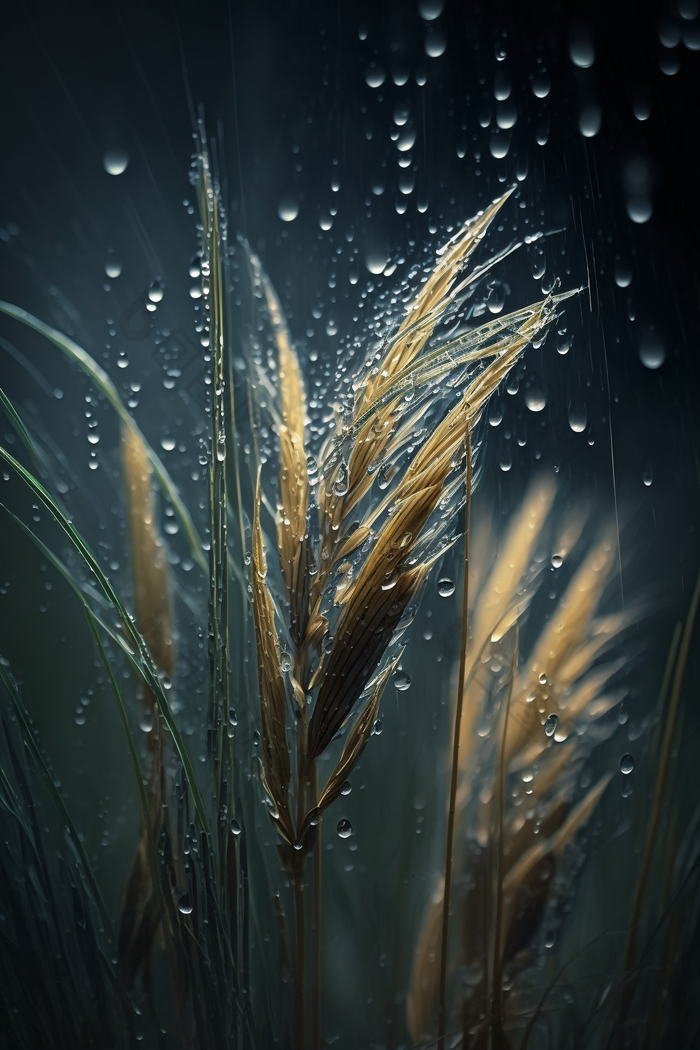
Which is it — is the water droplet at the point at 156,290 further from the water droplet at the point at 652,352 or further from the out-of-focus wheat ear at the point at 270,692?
the water droplet at the point at 652,352

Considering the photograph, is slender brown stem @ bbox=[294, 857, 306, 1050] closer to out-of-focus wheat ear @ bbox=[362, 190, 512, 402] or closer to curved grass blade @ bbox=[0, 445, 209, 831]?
curved grass blade @ bbox=[0, 445, 209, 831]

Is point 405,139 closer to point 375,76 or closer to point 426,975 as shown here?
point 375,76

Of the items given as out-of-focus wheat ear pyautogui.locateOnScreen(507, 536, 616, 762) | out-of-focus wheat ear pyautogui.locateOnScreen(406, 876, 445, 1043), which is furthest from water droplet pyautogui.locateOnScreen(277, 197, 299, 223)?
out-of-focus wheat ear pyautogui.locateOnScreen(406, 876, 445, 1043)

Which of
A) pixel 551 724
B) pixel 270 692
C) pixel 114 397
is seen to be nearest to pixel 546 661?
pixel 551 724

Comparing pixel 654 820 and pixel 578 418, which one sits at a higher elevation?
pixel 578 418

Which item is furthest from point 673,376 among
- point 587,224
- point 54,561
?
point 54,561

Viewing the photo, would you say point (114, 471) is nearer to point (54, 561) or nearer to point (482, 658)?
point (54, 561)

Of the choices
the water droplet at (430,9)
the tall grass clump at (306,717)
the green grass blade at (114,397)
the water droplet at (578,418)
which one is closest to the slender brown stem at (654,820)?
the tall grass clump at (306,717)
